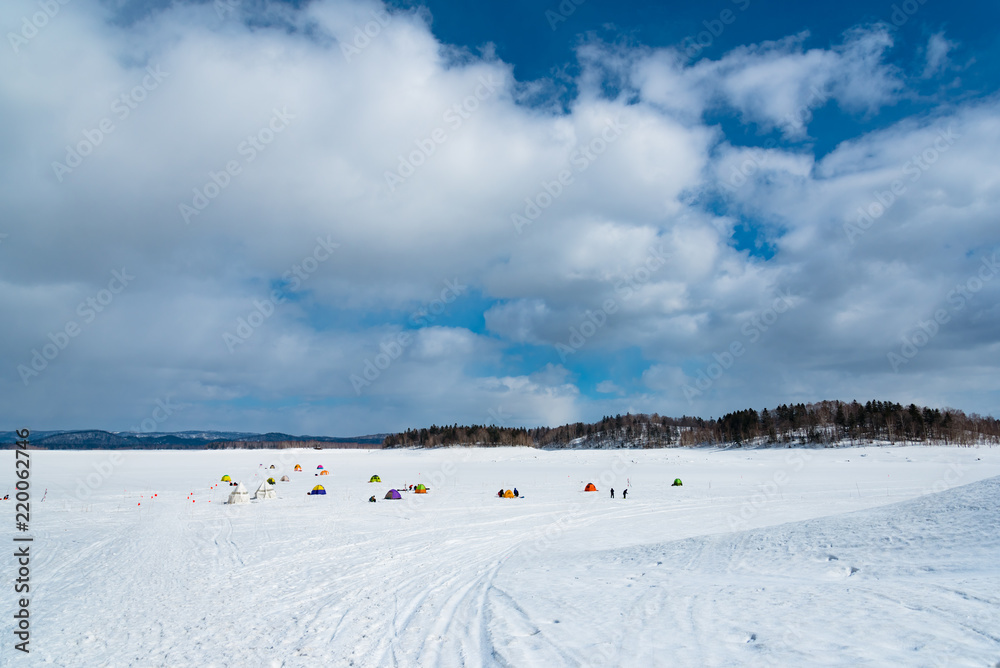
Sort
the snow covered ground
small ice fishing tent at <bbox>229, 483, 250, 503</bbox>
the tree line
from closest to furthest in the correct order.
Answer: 1. the snow covered ground
2. small ice fishing tent at <bbox>229, 483, 250, 503</bbox>
3. the tree line

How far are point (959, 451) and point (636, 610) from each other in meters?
96.3

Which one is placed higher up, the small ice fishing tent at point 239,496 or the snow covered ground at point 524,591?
the snow covered ground at point 524,591

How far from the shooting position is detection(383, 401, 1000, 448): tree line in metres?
102

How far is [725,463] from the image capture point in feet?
257

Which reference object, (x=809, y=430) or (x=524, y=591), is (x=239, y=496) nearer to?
(x=524, y=591)

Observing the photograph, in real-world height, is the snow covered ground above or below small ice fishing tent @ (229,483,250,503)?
above

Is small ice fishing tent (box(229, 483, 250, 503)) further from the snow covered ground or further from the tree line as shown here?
the tree line

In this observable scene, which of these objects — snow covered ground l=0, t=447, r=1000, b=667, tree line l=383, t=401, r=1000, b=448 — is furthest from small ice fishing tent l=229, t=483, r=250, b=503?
tree line l=383, t=401, r=1000, b=448

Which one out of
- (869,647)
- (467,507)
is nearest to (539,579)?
(869,647)

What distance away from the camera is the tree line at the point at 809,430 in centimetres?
10225

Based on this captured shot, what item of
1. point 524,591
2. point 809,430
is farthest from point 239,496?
point 809,430

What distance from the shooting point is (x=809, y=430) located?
110812 mm

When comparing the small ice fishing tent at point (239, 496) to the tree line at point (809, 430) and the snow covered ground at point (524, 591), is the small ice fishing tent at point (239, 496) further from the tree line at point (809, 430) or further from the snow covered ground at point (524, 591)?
the tree line at point (809, 430)

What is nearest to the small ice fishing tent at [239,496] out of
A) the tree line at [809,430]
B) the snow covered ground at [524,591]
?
the snow covered ground at [524,591]
